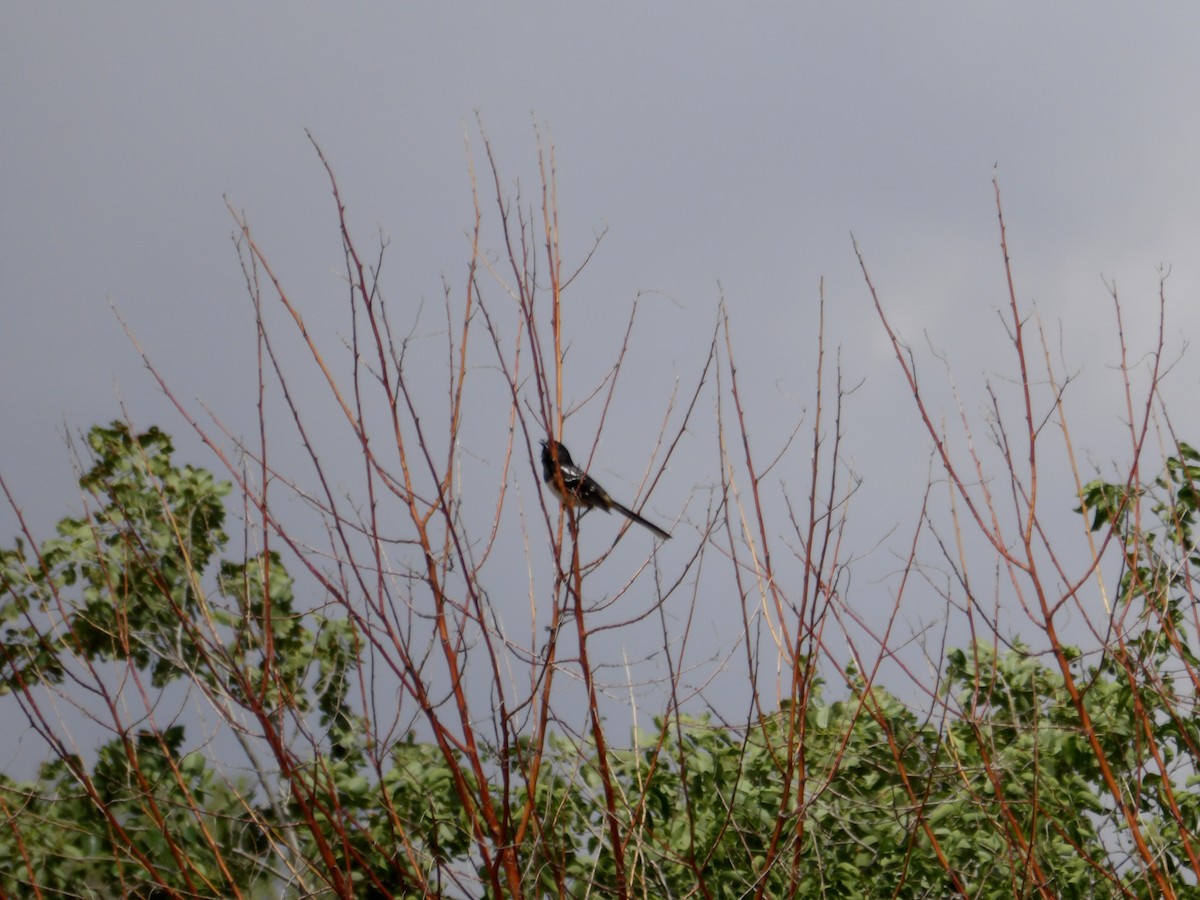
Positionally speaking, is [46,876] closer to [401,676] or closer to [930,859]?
[401,676]

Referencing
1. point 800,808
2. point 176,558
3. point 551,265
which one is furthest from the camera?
point 176,558

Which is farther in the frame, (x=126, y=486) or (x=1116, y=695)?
(x=126, y=486)

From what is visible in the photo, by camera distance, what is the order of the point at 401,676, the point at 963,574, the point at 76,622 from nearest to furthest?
the point at 401,676, the point at 963,574, the point at 76,622

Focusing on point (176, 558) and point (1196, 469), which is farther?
point (176, 558)

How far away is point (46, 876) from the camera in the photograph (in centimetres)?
618

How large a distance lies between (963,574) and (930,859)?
1.84 metres

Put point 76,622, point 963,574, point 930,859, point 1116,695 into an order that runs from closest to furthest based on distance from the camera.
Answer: point 963,574 → point 930,859 → point 1116,695 → point 76,622

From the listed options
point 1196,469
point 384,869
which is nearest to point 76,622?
point 384,869

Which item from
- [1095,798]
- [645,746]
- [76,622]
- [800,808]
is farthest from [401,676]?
[76,622]

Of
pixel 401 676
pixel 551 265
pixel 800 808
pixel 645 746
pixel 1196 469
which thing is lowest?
pixel 800 808

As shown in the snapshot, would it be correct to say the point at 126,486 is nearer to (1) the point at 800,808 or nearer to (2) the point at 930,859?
(2) the point at 930,859

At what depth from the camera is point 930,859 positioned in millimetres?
5980

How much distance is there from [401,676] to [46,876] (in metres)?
3.42

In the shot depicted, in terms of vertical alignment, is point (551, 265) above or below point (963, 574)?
above
